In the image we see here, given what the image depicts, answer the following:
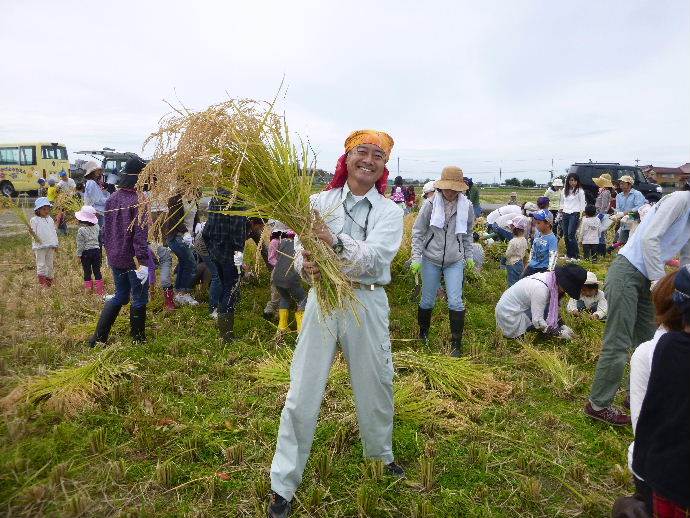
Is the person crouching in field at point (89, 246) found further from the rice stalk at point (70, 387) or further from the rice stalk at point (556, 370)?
the rice stalk at point (556, 370)

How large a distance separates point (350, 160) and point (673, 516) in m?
1.93

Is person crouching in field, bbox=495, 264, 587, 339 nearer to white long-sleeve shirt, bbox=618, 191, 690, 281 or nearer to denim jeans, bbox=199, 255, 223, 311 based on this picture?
white long-sleeve shirt, bbox=618, 191, 690, 281

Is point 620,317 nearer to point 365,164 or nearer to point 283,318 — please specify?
point 365,164

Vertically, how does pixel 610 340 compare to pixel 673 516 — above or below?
above

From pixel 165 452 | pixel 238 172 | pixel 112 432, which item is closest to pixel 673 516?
pixel 238 172

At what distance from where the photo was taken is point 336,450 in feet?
9.36

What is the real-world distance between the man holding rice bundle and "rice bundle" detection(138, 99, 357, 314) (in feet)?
0.26

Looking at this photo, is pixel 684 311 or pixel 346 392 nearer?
pixel 684 311

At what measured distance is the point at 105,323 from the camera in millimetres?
4371

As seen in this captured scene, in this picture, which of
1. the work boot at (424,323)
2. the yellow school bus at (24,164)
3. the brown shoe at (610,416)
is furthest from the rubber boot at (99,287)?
the yellow school bus at (24,164)

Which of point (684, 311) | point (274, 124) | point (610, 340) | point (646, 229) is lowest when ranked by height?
point (610, 340)

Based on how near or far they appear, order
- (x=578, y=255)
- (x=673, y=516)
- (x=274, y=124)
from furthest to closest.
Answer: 1. (x=578, y=255)
2. (x=274, y=124)
3. (x=673, y=516)

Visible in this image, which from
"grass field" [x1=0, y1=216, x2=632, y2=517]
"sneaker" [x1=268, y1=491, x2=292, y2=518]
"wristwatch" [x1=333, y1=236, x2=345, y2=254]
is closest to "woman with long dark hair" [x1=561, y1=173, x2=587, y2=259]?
"grass field" [x1=0, y1=216, x2=632, y2=517]

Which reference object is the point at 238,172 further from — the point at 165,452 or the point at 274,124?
the point at 165,452
